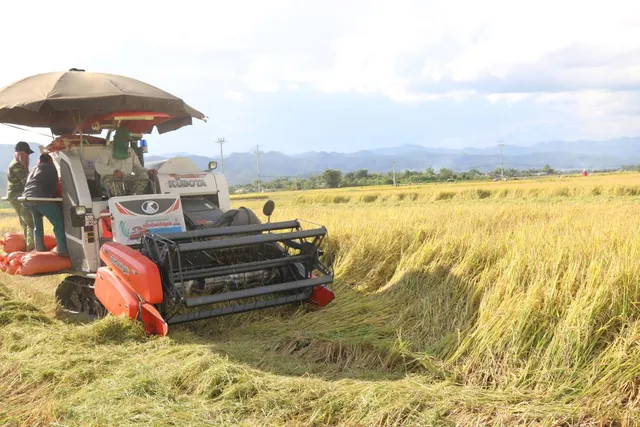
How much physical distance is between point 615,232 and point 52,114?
7058 mm

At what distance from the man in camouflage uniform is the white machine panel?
61 centimetres

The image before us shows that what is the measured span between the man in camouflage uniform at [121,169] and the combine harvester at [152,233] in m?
0.12

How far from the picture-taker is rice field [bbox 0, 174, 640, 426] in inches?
144

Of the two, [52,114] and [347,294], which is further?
[52,114]

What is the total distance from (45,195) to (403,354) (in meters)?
4.80

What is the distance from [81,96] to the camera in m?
6.57

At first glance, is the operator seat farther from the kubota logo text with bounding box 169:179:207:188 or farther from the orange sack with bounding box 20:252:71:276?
the orange sack with bounding box 20:252:71:276

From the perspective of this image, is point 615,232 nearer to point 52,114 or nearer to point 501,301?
point 501,301

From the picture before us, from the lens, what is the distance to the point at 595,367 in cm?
381

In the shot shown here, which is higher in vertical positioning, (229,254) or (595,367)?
(229,254)

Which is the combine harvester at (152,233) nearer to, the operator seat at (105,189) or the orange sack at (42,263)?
the operator seat at (105,189)

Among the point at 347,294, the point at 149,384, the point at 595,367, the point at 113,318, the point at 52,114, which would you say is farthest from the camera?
the point at 52,114

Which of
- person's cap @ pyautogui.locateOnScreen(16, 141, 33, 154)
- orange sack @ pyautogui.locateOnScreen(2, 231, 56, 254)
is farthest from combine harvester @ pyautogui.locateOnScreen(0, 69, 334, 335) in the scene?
orange sack @ pyautogui.locateOnScreen(2, 231, 56, 254)

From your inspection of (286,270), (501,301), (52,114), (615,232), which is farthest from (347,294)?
(52,114)
